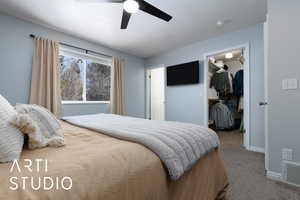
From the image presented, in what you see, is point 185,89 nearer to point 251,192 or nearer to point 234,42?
point 234,42

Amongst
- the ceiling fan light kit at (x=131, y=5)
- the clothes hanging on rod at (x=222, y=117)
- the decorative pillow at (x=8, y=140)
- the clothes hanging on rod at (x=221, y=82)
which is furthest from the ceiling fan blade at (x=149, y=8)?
the clothes hanging on rod at (x=222, y=117)

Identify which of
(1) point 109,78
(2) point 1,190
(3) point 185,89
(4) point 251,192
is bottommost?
(4) point 251,192

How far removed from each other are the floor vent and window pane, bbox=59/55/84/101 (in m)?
3.77

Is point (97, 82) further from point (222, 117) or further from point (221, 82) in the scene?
point (222, 117)

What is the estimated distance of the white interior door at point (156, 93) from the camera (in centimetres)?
488

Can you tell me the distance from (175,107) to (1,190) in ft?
12.5

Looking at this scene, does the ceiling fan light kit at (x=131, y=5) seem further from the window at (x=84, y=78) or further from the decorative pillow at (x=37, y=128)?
the window at (x=84, y=78)

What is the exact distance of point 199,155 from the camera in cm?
99

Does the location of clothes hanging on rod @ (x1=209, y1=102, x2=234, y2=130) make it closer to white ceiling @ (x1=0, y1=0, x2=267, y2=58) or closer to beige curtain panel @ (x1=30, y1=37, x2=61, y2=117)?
white ceiling @ (x1=0, y1=0, x2=267, y2=58)

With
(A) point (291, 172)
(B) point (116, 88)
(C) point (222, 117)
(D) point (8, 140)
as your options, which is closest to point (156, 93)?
(B) point (116, 88)

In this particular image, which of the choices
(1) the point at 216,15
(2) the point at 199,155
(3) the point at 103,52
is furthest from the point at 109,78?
(2) the point at 199,155

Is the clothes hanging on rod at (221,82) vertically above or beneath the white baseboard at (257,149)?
above

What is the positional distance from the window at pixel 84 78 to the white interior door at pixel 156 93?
159 centimetres

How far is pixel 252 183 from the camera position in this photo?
162cm
